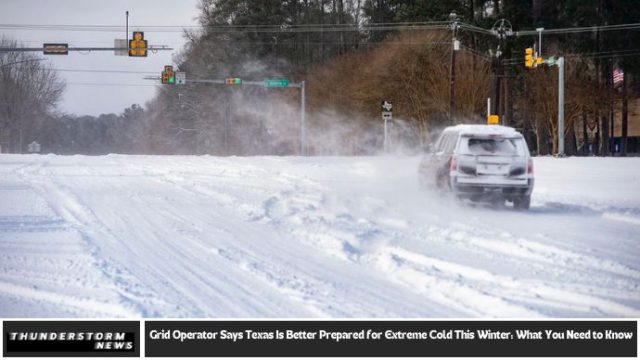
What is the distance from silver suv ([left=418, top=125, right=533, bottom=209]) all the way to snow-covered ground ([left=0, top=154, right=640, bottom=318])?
1.43ft

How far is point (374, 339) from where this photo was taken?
5422 millimetres

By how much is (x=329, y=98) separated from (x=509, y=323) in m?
54.4

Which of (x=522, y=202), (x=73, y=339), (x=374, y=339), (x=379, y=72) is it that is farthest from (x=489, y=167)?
(x=379, y=72)

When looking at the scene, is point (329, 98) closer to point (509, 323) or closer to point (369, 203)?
point (369, 203)

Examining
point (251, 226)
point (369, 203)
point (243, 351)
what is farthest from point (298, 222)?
point (243, 351)

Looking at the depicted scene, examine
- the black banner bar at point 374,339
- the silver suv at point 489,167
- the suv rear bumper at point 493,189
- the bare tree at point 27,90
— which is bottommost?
the black banner bar at point 374,339

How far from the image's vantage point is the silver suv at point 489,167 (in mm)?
14438

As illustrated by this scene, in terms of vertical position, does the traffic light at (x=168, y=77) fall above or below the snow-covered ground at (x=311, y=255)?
above

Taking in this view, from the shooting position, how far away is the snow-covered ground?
658 centimetres

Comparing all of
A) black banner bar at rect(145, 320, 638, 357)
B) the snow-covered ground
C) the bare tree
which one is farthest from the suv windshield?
the bare tree

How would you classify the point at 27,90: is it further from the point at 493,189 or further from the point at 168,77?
the point at 493,189

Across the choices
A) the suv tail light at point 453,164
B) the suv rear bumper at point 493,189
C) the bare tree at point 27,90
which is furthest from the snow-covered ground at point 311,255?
the bare tree at point 27,90

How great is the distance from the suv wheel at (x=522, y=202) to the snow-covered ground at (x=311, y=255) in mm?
257

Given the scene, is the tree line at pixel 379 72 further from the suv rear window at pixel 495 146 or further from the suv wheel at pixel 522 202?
the suv wheel at pixel 522 202
